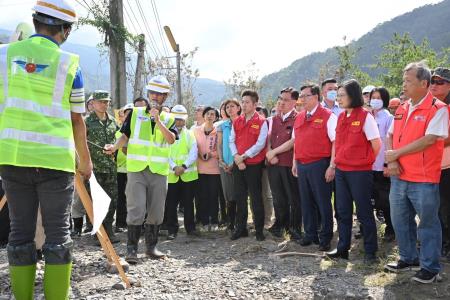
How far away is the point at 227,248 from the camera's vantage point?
19.9 ft

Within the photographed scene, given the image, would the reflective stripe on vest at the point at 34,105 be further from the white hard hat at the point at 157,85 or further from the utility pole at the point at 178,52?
the utility pole at the point at 178,52

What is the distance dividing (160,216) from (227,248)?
1285 mm

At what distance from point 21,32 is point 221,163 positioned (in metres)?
3.89

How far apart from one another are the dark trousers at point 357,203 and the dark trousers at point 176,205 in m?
2.83

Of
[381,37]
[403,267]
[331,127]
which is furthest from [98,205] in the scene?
A: [381,37]

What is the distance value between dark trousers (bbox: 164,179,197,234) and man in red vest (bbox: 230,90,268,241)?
3.08ft

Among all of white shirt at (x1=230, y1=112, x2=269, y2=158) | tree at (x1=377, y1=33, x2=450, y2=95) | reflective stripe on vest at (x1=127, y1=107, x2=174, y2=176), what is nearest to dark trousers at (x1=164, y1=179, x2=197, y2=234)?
white shirt at (x1=230, y1=112, x2=269, y2=158)

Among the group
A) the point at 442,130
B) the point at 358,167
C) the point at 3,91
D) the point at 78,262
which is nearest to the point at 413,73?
the point at 442,130

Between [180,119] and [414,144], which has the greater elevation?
[180,119]

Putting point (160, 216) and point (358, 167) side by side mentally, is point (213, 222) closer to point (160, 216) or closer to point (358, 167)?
point (160, 216)

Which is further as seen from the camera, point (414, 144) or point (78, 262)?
point (78, 262)

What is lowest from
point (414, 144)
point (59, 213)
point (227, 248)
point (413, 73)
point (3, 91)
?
point (227, 248)

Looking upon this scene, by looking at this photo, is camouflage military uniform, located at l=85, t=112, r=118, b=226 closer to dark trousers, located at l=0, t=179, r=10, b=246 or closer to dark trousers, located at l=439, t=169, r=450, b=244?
dark trousers, located at l=0, t=179, r=10, b=246

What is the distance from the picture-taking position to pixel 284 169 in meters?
6.50
